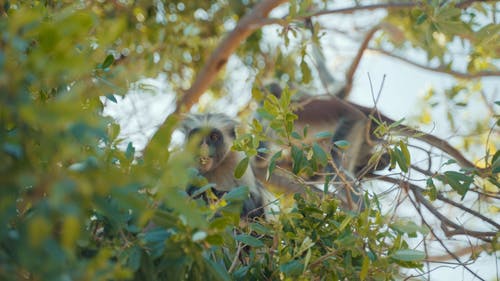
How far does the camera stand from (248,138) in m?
2.58

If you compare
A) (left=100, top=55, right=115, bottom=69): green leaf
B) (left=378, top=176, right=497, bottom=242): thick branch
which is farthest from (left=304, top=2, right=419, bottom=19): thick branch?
(left=100, top=55, right=115, bottom=69): green leaf

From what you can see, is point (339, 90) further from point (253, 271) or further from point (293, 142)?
point (253, 271)

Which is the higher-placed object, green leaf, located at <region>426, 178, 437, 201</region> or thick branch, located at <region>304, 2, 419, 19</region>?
thick branch, located at <region>304, 2, 419, 19</region>

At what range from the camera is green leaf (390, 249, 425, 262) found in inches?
85.0

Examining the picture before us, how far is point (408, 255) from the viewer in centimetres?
217

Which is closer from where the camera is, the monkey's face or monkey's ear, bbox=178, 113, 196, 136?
the monkey's face

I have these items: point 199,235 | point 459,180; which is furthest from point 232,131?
point 199,235

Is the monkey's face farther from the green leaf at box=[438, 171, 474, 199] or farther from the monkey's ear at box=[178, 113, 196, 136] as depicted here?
the green leaf at box=[438, 171, 474, 199]

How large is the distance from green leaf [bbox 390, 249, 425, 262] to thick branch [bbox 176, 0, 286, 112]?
8.33 feet

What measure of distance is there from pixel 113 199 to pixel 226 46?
10.4 ft

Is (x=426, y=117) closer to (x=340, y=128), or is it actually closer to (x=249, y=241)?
(x=340, y=128)

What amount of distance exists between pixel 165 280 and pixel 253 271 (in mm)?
436

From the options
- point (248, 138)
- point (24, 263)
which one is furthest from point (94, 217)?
point (24, 263)

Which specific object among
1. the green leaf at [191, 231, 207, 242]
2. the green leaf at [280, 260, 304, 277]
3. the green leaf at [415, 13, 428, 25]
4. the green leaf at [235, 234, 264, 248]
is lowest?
the green leaf at [235, 234, 264, 248]
